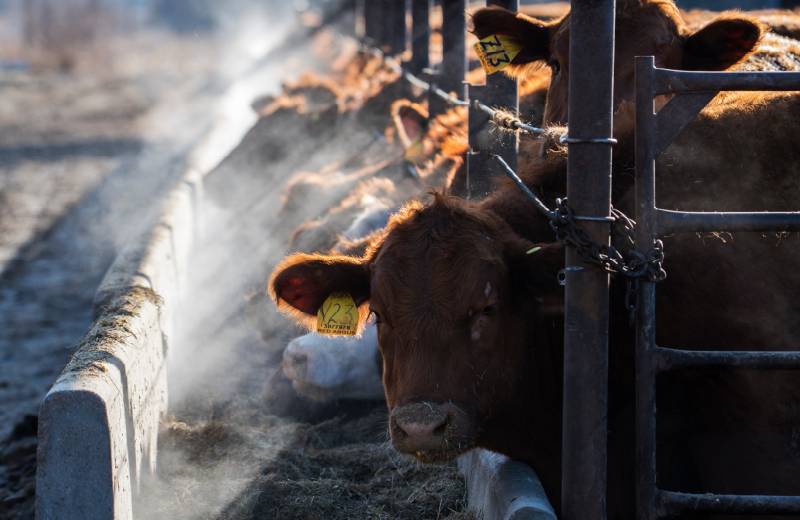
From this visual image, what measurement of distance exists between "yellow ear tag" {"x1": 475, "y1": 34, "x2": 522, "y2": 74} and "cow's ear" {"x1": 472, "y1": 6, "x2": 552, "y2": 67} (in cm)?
6

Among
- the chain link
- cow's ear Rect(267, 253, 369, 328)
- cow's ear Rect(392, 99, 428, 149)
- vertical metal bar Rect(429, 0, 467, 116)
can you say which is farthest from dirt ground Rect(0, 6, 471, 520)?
vertical metal bar Rect(429, 0, 467, 116)

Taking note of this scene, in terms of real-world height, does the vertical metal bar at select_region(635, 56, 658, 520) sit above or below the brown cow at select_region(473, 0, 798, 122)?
below

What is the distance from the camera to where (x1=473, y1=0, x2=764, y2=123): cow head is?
498 centimetres

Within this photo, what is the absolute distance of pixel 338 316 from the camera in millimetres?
4004

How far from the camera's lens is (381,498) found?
4.73 meters

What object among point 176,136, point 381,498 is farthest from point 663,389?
point 176,136

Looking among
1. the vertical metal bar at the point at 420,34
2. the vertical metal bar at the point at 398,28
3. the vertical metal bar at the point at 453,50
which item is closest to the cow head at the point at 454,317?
the vertical metal bar at the point at 453,50

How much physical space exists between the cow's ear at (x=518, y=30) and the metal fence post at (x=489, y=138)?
80mm

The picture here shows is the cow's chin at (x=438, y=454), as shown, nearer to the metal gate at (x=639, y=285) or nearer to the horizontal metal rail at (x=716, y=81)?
the metal gate at (x=639, y=285)

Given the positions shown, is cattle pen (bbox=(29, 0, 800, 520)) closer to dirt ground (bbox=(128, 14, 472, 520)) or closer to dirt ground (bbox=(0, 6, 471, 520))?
dirt ground (bbox=(128, 14, 472, 520))

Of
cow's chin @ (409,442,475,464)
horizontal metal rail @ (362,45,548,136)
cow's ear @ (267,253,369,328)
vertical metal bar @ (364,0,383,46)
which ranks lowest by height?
cow's chin @ (409,442,475,464)

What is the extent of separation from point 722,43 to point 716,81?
2.06 metres

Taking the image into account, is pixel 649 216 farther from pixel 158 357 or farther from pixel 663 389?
pixel 158 357

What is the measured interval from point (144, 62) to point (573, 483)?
42403 mm
